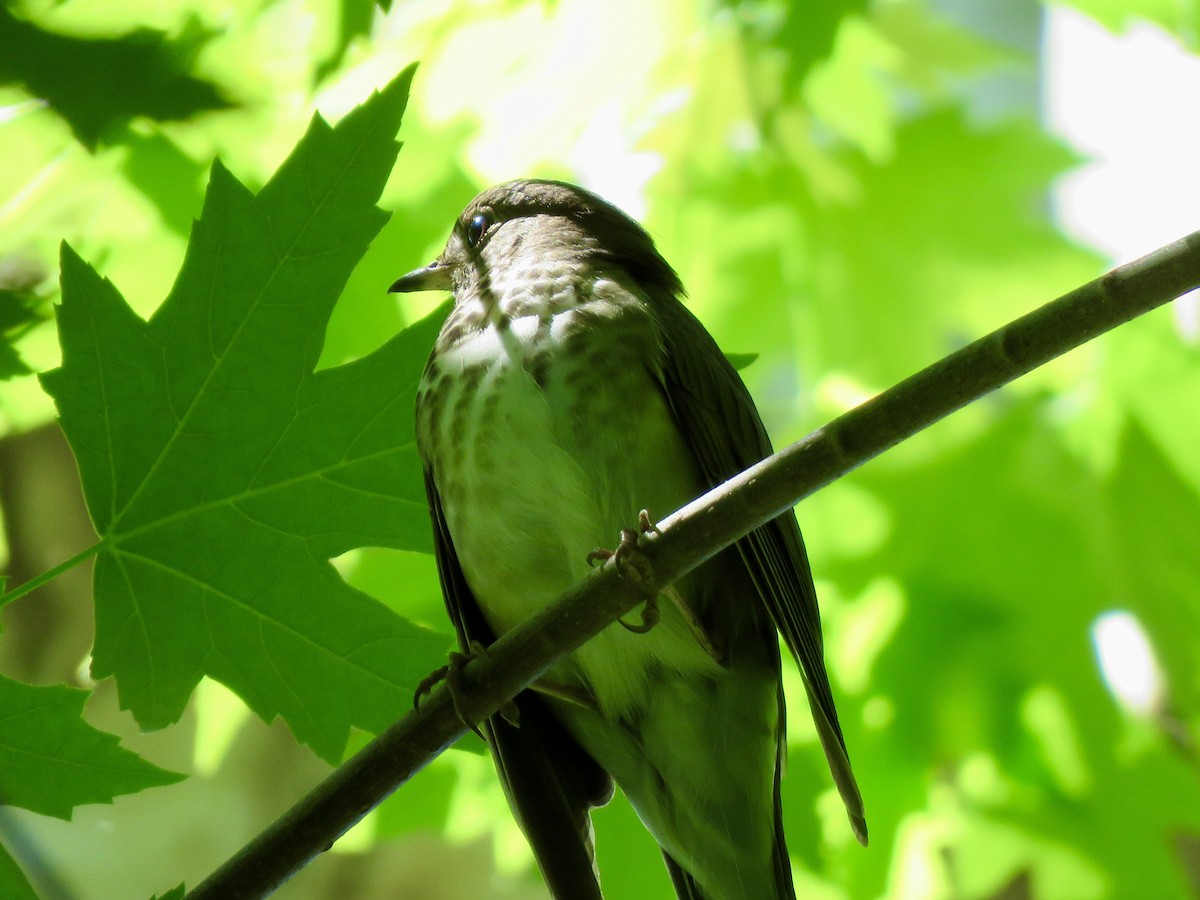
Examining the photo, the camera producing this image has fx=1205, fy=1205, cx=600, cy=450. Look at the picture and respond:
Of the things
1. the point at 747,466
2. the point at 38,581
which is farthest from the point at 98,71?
the point at 747,466

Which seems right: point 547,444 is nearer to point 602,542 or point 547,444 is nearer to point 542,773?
point 602,542

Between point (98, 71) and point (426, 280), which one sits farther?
point (426, 280)

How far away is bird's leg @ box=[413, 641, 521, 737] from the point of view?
137 centimetres

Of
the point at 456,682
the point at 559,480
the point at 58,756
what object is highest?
the point at 559,480

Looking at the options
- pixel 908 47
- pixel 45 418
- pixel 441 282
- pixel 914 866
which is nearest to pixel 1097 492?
pixel 914 866

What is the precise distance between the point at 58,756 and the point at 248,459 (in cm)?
47

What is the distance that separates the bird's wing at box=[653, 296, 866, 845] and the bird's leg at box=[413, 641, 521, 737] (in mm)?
420

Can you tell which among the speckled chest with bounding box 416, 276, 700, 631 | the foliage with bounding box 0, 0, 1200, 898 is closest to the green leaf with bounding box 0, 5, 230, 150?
the foliage with bounding box 0, 0, 1200, 898

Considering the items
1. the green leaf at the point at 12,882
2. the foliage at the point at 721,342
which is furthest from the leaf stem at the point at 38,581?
the green leaf at the point at 12,882

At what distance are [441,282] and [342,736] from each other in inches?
41.5

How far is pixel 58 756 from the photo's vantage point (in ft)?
5.01

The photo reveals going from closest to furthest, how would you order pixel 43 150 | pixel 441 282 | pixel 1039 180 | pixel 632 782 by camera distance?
pixel 632 782, pixel 43 150, pixel 441 282, pixel 1039 180

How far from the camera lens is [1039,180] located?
2914 mm

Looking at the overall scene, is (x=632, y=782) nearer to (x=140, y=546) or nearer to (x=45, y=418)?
(x=140, y=546)
